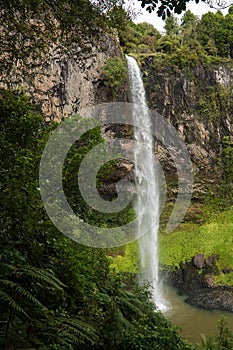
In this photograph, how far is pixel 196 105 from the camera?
24094 millimetres

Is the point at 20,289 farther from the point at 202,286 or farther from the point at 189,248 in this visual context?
the point at 189,248

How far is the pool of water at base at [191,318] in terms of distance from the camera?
12.0 m

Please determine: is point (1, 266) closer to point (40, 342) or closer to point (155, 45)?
point (40, 342)

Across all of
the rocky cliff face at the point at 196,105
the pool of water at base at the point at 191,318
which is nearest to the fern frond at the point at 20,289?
the pool of water at base at the point at 191,318

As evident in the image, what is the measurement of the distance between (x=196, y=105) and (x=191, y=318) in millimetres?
14552

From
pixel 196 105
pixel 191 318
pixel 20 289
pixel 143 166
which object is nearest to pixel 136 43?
pixel 196 105

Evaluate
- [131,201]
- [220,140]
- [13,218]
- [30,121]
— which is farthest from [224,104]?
[13,218]

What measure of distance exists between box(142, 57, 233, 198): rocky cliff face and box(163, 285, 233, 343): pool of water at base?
9.92m

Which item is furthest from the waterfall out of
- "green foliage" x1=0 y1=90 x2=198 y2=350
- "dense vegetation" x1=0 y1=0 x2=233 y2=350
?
"green foliage" x1=0 y1=90 x2=198 y2=350

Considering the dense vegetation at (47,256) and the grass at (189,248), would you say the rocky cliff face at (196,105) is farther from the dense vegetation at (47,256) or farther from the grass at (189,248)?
the dense vegetation at (47,256)

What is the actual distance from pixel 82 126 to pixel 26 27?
2265mm

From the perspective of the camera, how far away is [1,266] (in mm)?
3223

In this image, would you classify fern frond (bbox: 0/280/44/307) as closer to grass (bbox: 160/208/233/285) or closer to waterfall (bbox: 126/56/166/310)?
grass (bbox: 160/208/233/285)

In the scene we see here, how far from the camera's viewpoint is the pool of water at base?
12.0 m
